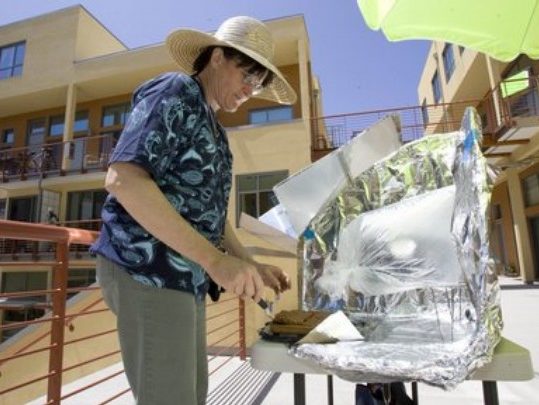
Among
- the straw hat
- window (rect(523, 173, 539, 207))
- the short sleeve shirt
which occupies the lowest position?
the short sleeve shirt

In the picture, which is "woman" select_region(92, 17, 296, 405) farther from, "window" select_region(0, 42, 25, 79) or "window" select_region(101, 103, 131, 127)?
"window" select_region(0, 42, 25, 79)

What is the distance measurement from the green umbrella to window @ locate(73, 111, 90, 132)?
11.9 meters

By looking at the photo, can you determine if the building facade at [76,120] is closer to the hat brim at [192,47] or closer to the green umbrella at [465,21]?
the green umbrella at [465,21]

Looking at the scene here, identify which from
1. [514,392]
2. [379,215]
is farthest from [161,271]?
[514,392]

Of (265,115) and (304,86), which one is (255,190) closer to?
(304,86)

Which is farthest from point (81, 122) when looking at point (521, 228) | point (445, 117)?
point (521, 228)

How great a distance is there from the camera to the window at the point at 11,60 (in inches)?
506

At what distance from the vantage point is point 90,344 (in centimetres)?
736

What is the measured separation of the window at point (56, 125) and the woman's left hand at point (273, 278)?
43.9ft

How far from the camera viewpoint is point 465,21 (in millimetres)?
2180

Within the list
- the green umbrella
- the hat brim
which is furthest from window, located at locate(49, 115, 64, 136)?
the hat brim

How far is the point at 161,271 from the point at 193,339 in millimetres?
180

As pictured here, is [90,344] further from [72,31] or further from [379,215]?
[72,31]

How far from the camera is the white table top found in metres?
0.79
